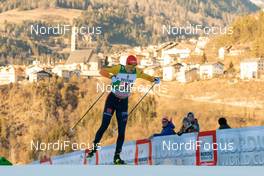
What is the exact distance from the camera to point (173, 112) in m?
21.9

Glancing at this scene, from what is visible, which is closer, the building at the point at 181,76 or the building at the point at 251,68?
the building at the point at 181,76

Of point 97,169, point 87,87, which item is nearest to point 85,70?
point 87,87

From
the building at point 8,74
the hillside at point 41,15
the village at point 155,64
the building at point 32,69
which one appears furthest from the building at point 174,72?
the building at point 8,74

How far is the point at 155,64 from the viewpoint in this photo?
716 inches

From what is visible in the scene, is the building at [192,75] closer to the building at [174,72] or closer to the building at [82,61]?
the building at [174,72]

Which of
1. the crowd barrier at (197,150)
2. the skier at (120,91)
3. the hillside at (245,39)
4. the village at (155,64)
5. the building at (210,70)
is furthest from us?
the building at (210,70)

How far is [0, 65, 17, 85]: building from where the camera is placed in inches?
789

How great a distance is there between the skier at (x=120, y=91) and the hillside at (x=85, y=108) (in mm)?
4860

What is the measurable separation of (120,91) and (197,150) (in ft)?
5.26

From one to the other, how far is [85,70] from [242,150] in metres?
7.51

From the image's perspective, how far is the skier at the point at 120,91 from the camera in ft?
39.4

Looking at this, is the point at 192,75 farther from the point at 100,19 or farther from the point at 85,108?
the point at 100,19

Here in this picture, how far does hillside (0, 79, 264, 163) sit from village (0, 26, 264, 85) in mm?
270

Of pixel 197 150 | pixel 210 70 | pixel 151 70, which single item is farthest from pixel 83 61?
pixel 197 150
